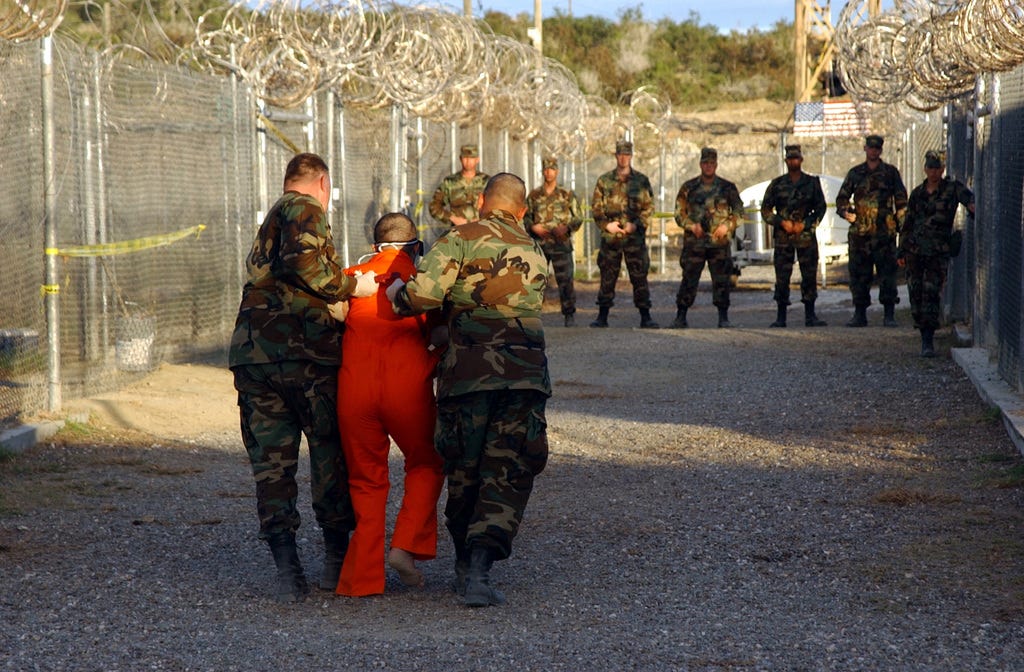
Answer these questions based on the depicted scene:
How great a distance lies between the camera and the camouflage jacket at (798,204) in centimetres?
1513

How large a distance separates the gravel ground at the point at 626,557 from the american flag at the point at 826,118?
1985 cm

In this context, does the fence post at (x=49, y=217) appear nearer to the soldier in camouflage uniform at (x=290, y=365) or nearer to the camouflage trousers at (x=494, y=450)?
the soldier in camouflage uniform at (x=290, y=365)

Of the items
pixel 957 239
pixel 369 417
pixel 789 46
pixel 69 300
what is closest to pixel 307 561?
pixel 369 417

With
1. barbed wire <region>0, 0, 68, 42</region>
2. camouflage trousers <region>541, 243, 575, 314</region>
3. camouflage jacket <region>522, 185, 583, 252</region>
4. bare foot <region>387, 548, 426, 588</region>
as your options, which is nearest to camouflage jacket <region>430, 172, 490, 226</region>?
camouflage jacket <region>522, 185, 583, 252</region>

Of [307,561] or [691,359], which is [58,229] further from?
[691,359]

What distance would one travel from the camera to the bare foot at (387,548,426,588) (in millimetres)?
5254

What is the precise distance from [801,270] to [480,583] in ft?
36.0

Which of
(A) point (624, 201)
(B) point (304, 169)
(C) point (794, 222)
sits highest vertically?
(A) point (624, 201)

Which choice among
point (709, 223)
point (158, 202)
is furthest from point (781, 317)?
point (158, 202)

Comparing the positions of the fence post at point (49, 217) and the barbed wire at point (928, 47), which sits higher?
the barbed wire at point (928, 47)

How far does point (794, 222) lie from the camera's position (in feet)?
49.9

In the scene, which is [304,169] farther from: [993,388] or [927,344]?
[927,344]

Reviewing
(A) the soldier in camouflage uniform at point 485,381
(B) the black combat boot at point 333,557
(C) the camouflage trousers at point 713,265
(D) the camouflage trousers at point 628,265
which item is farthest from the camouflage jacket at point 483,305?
(D) the camouflage trousers at point 628,265

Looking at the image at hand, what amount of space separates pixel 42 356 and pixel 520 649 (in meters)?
5.49
